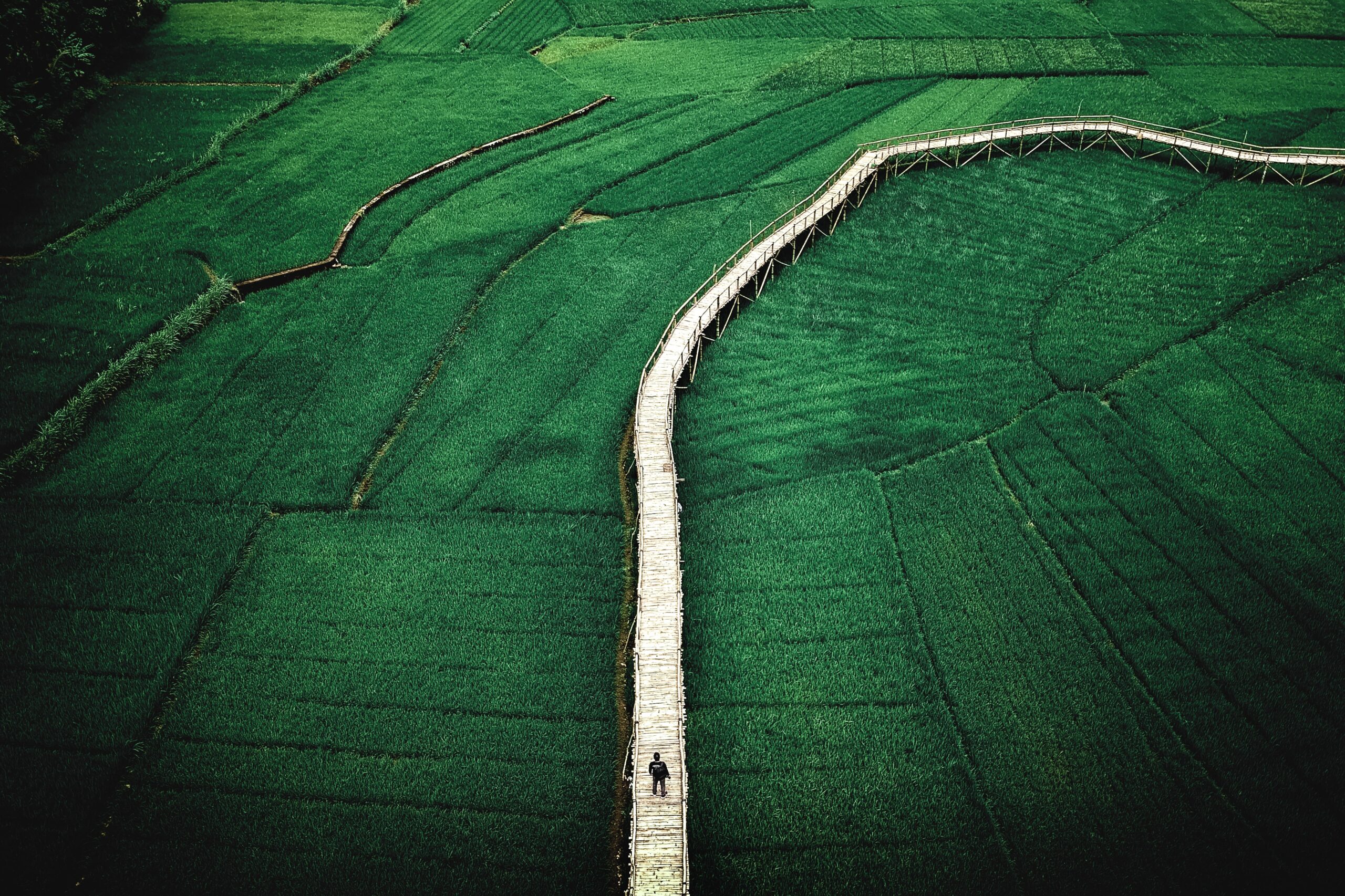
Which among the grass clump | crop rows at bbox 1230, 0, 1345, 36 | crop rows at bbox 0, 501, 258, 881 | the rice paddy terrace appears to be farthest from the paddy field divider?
crop rows at bbox 1230, 0, 1345, 36

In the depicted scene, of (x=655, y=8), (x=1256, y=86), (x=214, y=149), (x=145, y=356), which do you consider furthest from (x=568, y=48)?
(x=1256, y=86)

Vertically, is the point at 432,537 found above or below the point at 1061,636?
above

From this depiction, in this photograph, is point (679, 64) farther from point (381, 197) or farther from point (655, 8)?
point (381, 197)

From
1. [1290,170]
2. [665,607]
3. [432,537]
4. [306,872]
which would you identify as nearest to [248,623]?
[432,537]

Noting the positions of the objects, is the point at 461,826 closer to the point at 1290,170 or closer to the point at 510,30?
the point at 1290,170

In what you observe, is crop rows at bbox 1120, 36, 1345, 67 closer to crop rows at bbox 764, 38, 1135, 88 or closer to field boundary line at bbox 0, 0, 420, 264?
crop rows at bbox 764, 38, 1135, 88

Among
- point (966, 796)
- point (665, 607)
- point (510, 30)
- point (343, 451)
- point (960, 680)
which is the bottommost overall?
point (966, 796)
